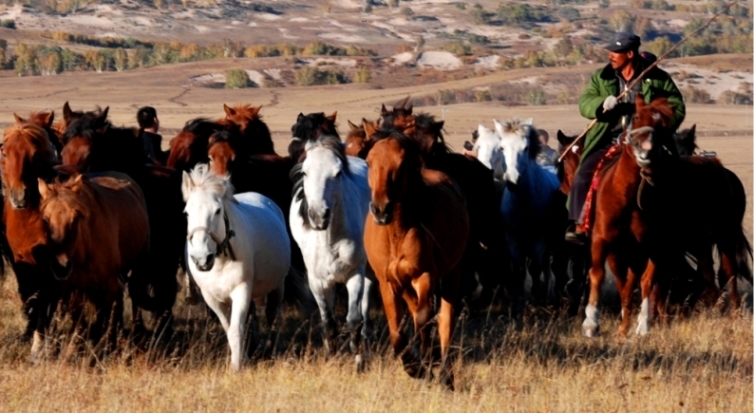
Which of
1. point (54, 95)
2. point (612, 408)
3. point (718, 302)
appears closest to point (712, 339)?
point (718, 302)

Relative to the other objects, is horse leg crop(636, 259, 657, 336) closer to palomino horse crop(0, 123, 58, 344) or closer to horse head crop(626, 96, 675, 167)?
horse head crop(626, 96, 675, 167)

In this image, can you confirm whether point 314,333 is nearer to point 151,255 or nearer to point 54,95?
point 151,255

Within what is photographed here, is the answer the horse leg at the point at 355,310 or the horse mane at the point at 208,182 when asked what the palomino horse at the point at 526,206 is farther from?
the horse mane at the point at 208,182

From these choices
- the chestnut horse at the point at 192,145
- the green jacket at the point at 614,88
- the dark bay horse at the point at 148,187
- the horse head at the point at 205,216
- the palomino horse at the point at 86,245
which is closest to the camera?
the horse head at the point at 205,216

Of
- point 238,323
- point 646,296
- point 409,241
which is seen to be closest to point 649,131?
point 646,296

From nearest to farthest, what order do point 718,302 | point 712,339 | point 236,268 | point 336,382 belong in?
point 336,382
point 236,268
point 712,339
point 718,302

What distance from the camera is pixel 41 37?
98.1 m

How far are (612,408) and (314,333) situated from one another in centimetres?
443

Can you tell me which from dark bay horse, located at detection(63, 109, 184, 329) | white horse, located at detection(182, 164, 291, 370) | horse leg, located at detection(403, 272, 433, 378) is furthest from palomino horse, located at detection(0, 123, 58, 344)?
horse leg, located at detection(403, 272, 433, 378)

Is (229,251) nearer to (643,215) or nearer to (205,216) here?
(205,216)

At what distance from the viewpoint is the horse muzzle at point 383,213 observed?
8.60 meters

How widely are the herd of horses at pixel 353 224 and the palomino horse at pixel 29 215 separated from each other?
2 cm

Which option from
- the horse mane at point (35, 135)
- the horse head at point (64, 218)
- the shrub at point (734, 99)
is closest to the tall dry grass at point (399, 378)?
the horse head at point (64, 218)

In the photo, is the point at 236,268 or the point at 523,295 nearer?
the point at 236,268
